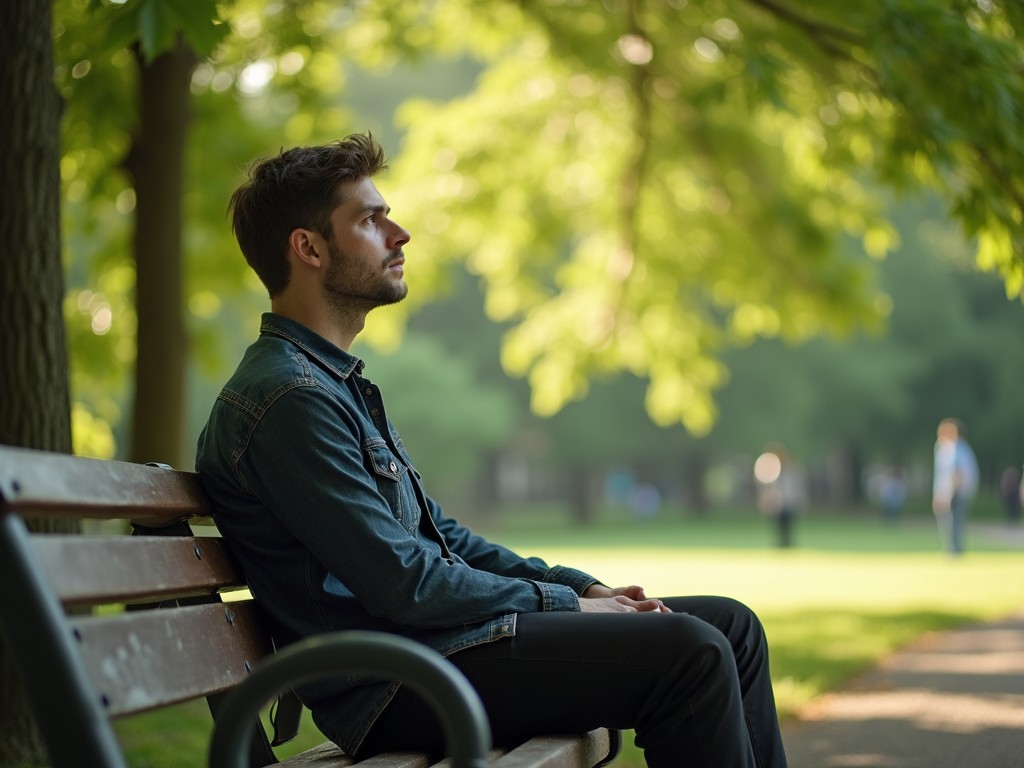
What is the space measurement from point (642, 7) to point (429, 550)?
26.5 ft

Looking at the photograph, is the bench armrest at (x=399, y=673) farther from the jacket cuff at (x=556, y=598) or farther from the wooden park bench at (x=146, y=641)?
the jacket cuff at (x=556, y=598)

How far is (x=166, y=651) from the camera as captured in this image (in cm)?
256

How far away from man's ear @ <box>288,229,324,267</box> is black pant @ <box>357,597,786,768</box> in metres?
1.01

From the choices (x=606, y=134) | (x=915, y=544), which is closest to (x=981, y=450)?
(x=915, y=544)

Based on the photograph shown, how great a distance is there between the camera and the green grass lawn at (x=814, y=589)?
691 centimetres

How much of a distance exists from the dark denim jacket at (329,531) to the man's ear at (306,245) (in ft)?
0.66

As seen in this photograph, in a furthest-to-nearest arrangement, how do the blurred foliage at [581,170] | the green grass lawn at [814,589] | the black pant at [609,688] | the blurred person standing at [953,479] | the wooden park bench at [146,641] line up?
the blurred person standing at [953,479] < the blurred foliage at [581,170] < the green grass lawn at [814,589] < the black pant at [609,688] < the wooden park bench at [146,641]

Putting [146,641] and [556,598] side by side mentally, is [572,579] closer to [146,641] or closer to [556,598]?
[556,598]

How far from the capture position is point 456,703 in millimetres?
2143

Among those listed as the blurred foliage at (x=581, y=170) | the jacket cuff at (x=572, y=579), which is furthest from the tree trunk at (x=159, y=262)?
the jacket cuff at (x=572, y=579)

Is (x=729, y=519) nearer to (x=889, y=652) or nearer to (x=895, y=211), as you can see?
(x=895, y=211)

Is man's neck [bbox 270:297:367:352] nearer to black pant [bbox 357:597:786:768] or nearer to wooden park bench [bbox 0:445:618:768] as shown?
wooden park bench [bbox 0:445:618:768]

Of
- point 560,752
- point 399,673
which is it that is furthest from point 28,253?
point 399,673

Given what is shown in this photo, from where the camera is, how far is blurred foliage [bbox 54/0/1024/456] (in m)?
9.60
